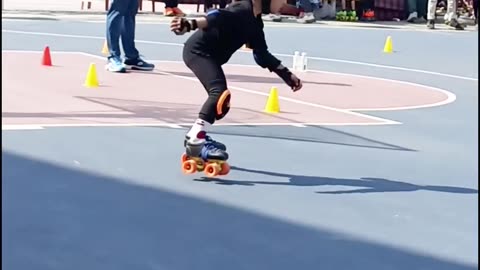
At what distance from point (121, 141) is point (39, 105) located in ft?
5.92

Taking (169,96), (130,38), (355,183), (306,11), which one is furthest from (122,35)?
(306,11)

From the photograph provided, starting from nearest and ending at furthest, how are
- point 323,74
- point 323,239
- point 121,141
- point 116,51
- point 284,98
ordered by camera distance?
point 323,239, point 121,141, point 284,98, point 116,51, point 323,74

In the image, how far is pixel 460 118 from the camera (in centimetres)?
964

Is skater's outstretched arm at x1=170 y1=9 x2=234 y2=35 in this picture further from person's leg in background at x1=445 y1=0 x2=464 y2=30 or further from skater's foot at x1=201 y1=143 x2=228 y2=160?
person's leg in background at x1=445 y1=0 x2=464 y2=30

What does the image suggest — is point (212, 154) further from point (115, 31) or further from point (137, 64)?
point (137, 64)

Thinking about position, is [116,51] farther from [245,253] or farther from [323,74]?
[245,253]

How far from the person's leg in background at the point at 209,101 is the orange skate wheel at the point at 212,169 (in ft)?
0.22

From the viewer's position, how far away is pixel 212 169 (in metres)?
6.32

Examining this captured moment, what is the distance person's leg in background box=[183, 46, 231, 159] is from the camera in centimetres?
632

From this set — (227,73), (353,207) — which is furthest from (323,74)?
(353,207)

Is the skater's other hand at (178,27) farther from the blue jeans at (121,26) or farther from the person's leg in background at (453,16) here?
the person's leg in background at (453,16)

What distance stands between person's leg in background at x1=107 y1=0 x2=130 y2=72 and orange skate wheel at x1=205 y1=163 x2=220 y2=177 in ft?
18.7

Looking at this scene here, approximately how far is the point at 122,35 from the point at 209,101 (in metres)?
5.90

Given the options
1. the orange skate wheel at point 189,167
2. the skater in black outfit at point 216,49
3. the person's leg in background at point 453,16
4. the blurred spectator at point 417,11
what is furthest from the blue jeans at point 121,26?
the blurred spectator at point 417,11
